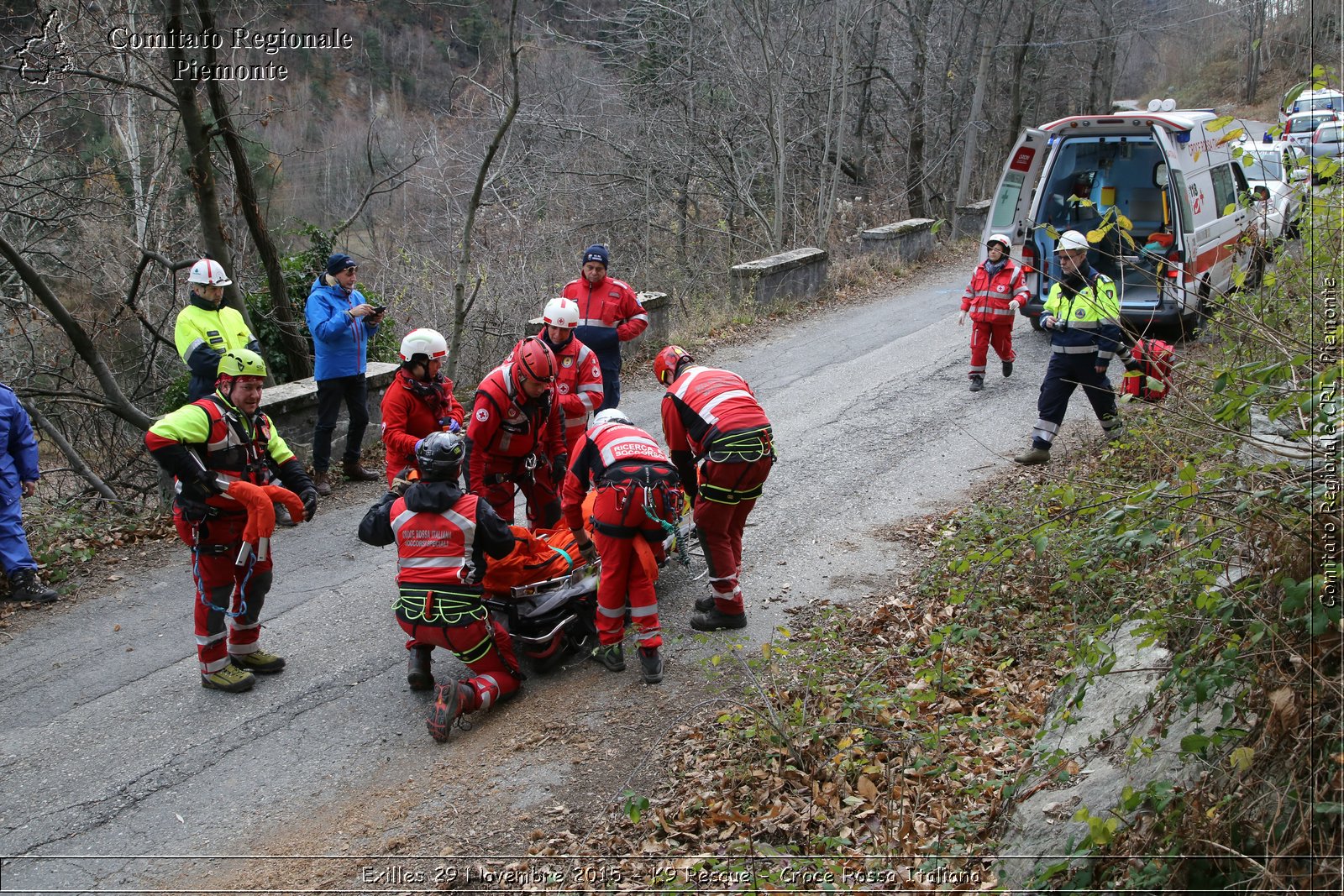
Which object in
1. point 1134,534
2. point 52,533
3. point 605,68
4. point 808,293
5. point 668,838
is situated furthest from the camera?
point 605,68

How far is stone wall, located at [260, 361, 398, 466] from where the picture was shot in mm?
8953

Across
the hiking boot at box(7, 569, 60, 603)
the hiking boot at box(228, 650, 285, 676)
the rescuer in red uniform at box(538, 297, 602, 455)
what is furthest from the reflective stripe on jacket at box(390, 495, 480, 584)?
the hiking boot at box(7, 569, 60, 603)

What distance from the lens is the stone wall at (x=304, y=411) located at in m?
8.95

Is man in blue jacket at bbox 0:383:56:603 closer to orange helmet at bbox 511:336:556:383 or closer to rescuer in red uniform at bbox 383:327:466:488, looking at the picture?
rescuer in red uniform at bbox 383:327:466:488

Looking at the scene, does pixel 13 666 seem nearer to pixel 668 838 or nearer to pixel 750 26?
pixel 668 838

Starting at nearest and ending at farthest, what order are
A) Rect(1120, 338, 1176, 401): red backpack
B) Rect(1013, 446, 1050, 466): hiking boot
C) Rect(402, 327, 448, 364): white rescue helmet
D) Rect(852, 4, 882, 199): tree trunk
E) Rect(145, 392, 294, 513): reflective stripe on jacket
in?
Rect(1120, 338, 1176, 401): red backpack
Rect(145, 392, 294, 513): reflective stripe on jacket
Rect(402, 327, 448, 364): white rescue helmet
Rect(1013, 446, 1050, 466): hiking boot
Rect(852, 4, 882, 199): tree trunk

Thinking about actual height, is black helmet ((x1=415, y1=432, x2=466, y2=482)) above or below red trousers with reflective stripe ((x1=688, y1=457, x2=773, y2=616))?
above

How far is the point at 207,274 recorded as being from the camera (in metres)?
7.80

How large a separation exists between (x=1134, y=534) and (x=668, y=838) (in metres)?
2.41

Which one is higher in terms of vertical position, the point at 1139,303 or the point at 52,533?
the point at 1139,303

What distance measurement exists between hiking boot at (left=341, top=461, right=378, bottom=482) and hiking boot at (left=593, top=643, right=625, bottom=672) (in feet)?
14.4

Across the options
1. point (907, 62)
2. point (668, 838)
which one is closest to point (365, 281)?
point (907, 62)

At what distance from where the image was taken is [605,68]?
24531 millimetres

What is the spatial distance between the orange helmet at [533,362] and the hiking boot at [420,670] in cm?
191
